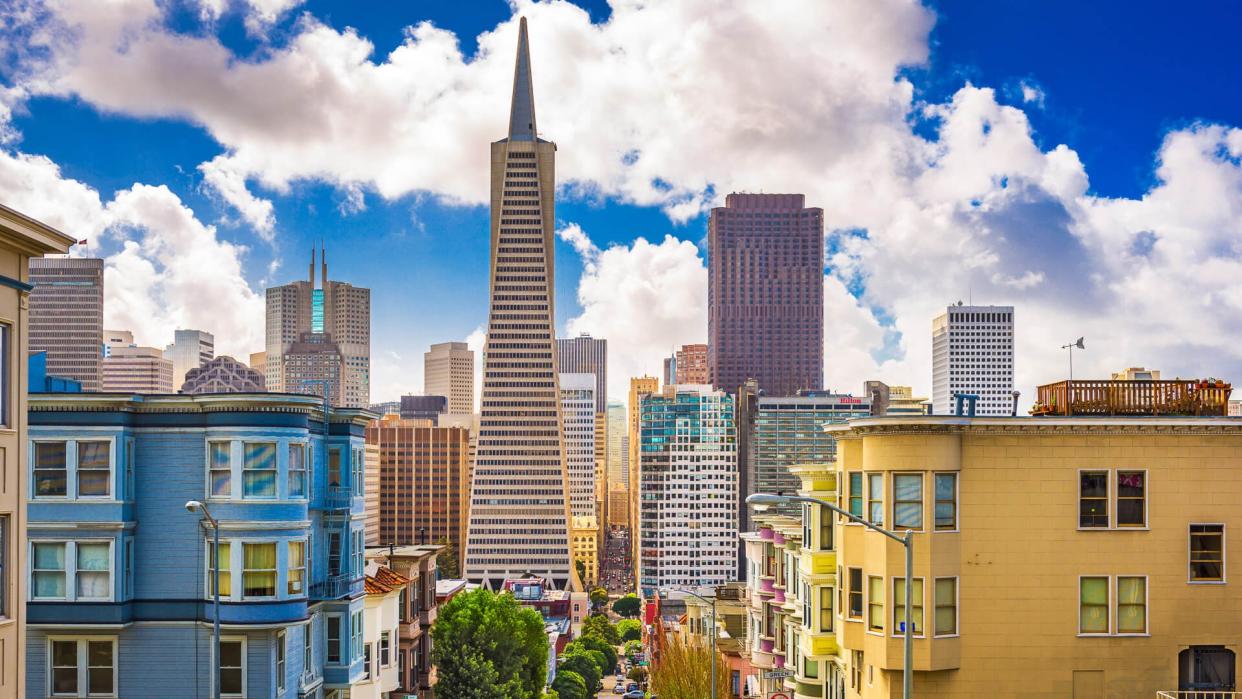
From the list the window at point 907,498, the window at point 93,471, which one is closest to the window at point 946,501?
the window at point 907,498

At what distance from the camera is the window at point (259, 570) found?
34844 millimetres

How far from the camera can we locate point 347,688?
41469mm

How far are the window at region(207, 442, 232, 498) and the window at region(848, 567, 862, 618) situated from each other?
661 inches

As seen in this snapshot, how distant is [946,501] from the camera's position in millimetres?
31141

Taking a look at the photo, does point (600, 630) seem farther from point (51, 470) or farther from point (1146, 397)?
point (1146, 397)

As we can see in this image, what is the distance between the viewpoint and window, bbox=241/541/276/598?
114 ft

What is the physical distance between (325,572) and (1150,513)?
23.8 meters

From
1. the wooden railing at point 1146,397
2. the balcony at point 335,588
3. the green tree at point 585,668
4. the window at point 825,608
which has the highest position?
the wooden railing at point 1146,397

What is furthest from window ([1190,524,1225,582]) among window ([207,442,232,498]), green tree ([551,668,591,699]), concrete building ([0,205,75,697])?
green tree ([551,668,591,699])

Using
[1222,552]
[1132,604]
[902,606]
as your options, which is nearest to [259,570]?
[902,606]

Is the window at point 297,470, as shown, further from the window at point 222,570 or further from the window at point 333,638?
the window at point 333,638

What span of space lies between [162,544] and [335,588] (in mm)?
6224

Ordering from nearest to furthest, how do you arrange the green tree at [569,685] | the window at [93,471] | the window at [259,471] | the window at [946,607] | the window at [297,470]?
the window at [946,607] → the window at [93,471] → the window at [259,471] → the window at [297,470] → the green tree at [569,685]

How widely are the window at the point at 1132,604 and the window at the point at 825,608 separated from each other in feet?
36.3
